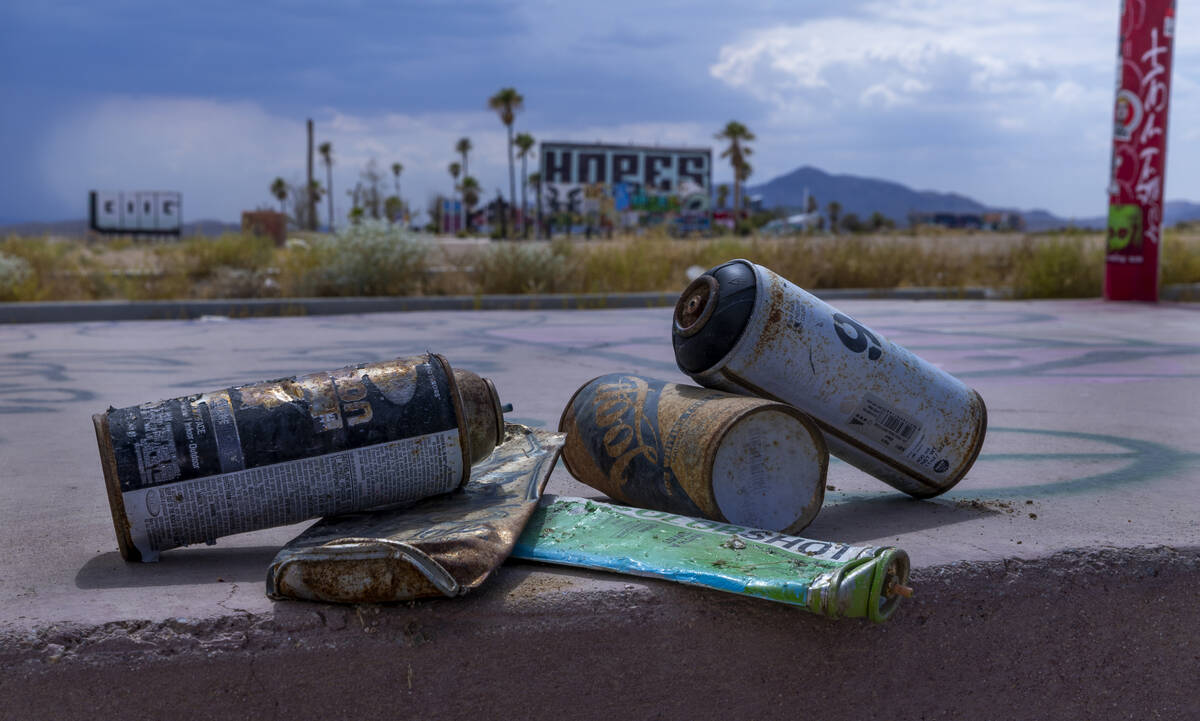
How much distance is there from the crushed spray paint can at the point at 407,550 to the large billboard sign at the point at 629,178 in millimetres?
64441

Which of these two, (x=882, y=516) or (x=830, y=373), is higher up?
(x=830, y=373)

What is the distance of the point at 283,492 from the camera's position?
2346mm

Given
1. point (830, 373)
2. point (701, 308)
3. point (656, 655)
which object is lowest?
point (656, 655)

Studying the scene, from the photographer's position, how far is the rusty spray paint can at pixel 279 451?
2297mm

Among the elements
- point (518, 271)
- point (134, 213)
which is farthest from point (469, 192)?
point (518, 271)

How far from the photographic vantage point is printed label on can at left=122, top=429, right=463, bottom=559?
2.31 m

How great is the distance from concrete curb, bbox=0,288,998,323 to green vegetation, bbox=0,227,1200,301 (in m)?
0.76

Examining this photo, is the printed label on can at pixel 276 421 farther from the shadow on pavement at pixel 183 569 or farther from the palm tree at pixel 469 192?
the palm tree at pixel 469 192

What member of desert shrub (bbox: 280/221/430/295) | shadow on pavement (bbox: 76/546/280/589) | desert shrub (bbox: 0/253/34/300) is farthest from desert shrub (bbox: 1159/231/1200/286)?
shadow on pavement (bbox: 76/546/280/589)

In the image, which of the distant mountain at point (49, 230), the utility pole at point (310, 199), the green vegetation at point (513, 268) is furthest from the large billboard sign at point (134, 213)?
the green vegetation at point (513, 268)

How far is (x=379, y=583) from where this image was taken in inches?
81.9

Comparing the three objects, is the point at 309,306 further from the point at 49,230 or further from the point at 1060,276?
the point at 49,230

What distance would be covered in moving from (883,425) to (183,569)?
5.82 ft

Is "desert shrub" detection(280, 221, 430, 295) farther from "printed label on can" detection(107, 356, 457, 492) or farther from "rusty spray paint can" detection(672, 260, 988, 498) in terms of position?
"printed label on can" detection(107, 356, 457, 492)
